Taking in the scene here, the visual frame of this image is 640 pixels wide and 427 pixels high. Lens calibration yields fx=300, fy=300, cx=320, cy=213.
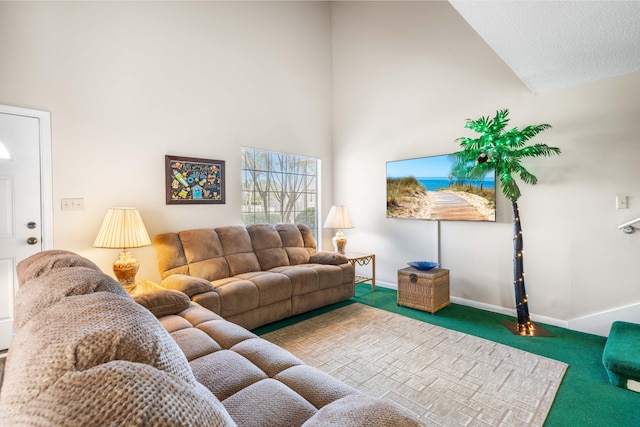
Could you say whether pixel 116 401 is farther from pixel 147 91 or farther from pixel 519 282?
pixel 147 91

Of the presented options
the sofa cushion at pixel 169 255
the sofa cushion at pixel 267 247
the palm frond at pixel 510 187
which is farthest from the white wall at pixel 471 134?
the sofa cushion at pixel 169 255

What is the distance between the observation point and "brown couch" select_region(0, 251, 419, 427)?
1.61 feet

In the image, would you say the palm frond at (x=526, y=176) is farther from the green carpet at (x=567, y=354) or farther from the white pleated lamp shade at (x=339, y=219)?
the white pleated lamp shade at (x=339, y=219)

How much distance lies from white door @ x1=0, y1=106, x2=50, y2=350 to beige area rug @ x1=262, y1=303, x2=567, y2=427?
2.17 metres

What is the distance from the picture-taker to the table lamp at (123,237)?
2658 mm

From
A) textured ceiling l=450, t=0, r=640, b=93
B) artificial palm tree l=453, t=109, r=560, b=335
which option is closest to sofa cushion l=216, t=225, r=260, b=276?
artificial palm tree l=453, t=109, r=560, b=335

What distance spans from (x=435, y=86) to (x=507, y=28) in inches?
74.8

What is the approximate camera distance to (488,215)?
3400 millimetres

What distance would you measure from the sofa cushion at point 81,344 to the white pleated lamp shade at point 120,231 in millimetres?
2067

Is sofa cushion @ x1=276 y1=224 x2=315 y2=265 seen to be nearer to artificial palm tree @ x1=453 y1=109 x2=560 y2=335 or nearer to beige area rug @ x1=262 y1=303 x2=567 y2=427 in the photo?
beige area rug @ x1=262 y1=303 x2=567 y2=427

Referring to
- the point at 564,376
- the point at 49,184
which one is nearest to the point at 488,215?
the point at 564,376

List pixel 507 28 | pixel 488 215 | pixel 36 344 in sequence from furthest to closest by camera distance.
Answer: pixel 488 215
pixel 507 28
pixel 36 344

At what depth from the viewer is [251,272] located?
133 inches

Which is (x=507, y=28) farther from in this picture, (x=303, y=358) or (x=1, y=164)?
(x=1, y=164)
